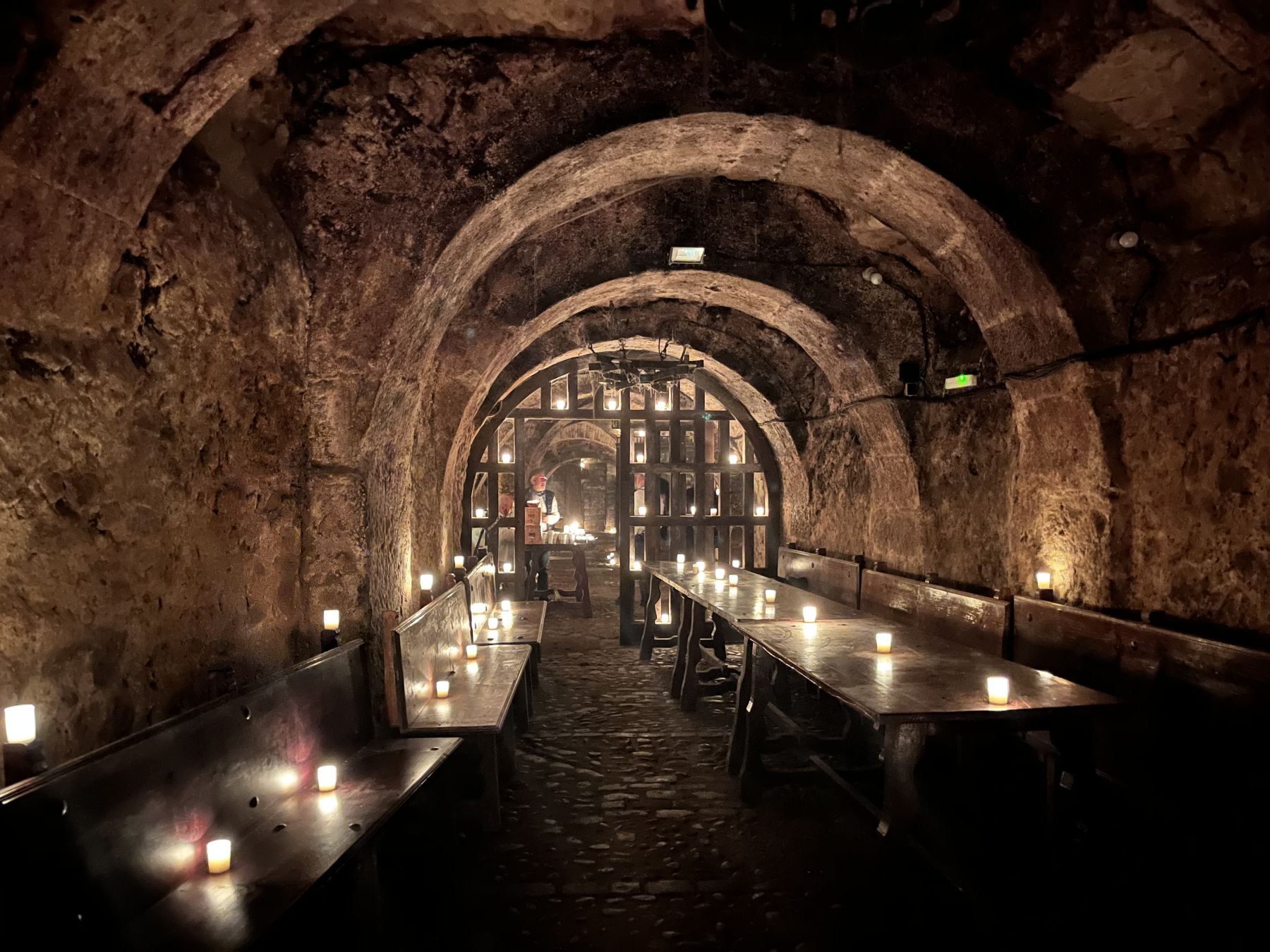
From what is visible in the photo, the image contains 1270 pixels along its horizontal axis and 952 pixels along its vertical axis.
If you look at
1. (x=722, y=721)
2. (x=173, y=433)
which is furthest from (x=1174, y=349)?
(x=173, y=433)

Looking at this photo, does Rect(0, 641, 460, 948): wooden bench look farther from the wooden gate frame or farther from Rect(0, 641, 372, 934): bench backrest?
the wooden gate frame

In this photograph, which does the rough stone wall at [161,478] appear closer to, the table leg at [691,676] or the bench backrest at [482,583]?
the bench backrest at [482,583]

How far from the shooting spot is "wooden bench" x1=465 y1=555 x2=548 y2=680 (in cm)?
734

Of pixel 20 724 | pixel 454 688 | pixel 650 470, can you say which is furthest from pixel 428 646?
pixel 650 470

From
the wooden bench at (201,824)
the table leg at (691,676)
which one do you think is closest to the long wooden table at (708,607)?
Answer: the table leg at (691,676)

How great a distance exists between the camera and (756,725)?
5.60 m

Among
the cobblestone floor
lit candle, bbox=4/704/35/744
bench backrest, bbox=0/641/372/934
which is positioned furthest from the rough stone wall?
the cobblestone floor

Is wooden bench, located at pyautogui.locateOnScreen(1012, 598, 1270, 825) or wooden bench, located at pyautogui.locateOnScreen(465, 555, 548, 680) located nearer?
wooden bench, located at pyautogui.locateOnScreen(1012, 598, 1270, 825)

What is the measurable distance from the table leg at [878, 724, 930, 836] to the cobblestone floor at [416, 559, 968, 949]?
1.47 feet

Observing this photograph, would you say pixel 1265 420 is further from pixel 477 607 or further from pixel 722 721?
pixel 477 607

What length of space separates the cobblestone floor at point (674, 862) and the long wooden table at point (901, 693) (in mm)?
339

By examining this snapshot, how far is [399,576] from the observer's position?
18.4 feet

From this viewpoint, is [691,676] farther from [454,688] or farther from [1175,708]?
[1175,708]

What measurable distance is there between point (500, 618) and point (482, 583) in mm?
441
